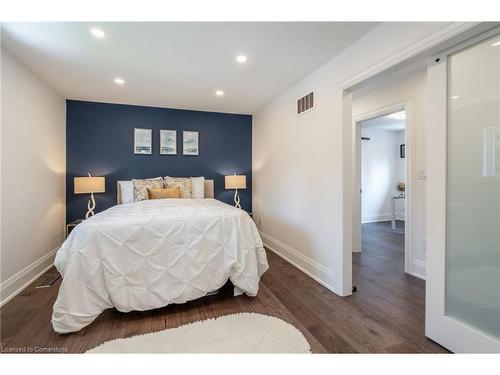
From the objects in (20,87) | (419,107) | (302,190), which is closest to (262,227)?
(302,190)

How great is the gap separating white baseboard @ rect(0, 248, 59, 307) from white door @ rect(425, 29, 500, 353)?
365 cm

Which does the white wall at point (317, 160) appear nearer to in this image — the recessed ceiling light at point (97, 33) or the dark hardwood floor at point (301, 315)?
the dark hardwood floor at point (301, 315)

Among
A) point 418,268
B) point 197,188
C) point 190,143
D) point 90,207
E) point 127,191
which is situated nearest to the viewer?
point 418,268

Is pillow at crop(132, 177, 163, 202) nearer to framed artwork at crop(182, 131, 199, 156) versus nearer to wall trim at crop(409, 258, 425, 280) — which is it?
framed artwork at crop(182, 131, 199, 156)

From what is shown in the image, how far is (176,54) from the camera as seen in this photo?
2.28 m

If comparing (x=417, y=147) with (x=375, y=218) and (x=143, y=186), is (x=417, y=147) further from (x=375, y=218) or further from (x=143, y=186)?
(x=143, y=186)

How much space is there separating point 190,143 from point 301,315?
3413 mm

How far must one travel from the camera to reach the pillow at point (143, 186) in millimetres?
3436

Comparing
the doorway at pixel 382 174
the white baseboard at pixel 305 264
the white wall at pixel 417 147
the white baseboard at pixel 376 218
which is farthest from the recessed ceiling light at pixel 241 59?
the white baseboard at pixel 376 218

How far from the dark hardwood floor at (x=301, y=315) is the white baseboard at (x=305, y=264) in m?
0.08

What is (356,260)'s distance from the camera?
3227mm

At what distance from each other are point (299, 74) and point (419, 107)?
1532 millimetres

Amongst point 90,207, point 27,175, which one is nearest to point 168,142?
point 90,207

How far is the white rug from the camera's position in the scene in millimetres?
1488
